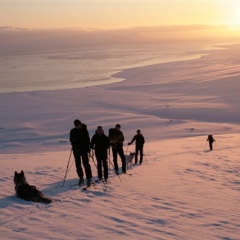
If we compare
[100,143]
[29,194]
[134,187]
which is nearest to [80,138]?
[100,143]

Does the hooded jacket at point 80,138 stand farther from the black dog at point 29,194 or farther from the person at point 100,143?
the black dog at point 29,194

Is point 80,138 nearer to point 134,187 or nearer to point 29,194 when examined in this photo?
point 134,187

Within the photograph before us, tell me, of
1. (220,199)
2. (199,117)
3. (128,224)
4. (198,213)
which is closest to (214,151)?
(220,199)

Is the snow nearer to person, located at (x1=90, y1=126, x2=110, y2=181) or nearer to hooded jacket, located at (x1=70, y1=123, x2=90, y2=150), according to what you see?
person, located at (x1=90, y1=126, x2=110, y2=181)

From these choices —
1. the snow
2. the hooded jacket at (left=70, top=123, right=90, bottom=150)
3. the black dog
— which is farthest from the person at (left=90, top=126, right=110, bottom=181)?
the black dog

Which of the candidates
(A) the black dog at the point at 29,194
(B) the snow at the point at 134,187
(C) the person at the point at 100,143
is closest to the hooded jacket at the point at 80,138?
(C) the person at the point at 100,143

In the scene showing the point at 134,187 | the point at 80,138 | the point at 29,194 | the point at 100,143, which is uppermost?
the point at 80,138

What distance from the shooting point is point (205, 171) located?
1145 centimetres

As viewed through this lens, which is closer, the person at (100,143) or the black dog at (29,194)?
the black dog at (29,194)

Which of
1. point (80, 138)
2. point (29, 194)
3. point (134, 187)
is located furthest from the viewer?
point (134, 187)

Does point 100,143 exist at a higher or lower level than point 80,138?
lower

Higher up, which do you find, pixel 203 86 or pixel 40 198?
pixel 203 86

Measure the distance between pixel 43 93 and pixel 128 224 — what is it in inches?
1438

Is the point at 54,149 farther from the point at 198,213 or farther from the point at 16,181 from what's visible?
the point at 198,213
